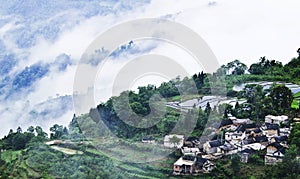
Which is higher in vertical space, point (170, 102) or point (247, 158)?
point (170, 102)

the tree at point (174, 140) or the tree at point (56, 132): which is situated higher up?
the tree at point (56, 132)

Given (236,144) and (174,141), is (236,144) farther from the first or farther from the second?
(174,141)

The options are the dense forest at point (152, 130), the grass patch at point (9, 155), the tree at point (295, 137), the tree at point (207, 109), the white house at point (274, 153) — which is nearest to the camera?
the white house at point (274, 153)

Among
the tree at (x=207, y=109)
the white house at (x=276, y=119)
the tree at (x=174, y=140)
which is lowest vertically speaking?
the tree at (x=174, y=140)

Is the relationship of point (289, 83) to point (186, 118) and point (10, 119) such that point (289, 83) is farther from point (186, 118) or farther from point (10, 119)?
point (10, 119)

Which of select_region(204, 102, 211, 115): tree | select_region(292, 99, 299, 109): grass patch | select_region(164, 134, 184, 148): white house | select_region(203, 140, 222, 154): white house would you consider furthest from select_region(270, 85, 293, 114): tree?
select_region(164, 134, 184, 148): white house

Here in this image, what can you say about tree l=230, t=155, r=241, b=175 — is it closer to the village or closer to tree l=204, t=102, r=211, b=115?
the village

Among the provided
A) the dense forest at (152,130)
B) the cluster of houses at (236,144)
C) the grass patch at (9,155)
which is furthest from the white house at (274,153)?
the grass patch at (9,155)

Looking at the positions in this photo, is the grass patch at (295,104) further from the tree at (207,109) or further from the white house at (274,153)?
the white house at (274,153)

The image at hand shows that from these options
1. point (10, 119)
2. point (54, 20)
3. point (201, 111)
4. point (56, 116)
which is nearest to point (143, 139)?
point (201, 111)
